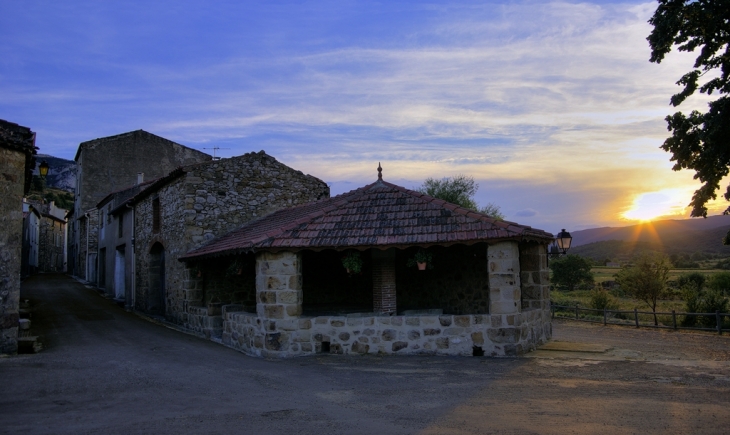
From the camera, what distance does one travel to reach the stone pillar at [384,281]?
1088 centimetres

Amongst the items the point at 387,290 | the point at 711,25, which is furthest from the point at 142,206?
the point at 711,25

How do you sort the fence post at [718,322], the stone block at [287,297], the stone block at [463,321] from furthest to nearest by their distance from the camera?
the fence post at [718,322] → the stone block at [287,297] → the stone block at [463,321]

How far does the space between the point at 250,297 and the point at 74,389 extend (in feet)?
26.2

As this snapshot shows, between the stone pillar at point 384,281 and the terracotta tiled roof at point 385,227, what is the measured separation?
64cm

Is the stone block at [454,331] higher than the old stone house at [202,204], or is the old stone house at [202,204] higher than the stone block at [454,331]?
the old stone house at [202,204]

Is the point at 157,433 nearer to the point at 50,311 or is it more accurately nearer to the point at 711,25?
the point at 711,25

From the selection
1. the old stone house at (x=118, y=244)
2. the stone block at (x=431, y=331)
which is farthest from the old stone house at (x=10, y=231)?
the old stone house at (x=118, y=244)

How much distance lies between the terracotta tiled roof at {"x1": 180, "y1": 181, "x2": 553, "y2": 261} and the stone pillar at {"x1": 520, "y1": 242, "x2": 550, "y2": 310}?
472 mm

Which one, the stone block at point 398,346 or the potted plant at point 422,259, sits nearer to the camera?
the stone block at point 398,346

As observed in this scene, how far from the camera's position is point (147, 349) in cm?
1109

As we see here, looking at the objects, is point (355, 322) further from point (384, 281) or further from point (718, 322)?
point (718, 322)

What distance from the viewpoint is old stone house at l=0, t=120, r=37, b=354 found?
988 cm

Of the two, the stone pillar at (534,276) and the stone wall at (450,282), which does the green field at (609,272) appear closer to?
the stone wall at (450,282)

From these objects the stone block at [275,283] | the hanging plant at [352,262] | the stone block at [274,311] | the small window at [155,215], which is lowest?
the stone block at [274,311]
